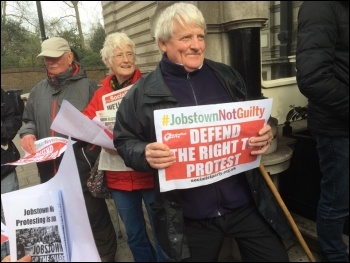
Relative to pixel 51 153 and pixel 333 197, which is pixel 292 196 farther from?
pixel 51 153

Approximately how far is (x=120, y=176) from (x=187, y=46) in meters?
1.02

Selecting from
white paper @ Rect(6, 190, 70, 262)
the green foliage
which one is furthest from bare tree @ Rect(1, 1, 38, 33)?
white paper @ Rect(6, 190, 70, 262)

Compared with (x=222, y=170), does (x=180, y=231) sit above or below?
below

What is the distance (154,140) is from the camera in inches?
58.1

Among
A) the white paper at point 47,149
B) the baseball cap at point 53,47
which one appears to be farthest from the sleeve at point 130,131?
the baseball cap at point 53,47

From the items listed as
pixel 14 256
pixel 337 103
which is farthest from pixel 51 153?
pixel 337 103

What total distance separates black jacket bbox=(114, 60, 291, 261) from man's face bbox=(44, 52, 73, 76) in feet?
3.38

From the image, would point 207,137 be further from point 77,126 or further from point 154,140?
point 77,126

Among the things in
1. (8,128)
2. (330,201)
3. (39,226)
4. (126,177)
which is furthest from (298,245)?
(8,128)

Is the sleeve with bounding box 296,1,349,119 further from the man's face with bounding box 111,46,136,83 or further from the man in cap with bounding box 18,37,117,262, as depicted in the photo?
the man in cap with bounding box 18,37,117,262

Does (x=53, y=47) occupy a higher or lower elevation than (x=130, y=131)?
higher

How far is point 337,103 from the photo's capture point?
129 cm

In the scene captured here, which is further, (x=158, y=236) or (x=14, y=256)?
(x=158, y=236)

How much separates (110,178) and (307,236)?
4.84 feet
